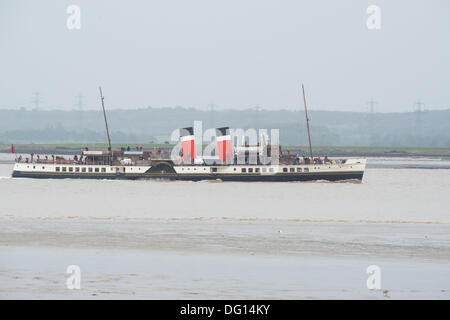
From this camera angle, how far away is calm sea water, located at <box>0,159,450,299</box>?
26.7 m

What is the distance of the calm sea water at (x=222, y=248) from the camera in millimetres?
26656

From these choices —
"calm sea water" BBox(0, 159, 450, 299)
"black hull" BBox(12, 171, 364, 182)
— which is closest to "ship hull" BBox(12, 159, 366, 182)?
"black hull" BBox(12, 171, 364, 182)

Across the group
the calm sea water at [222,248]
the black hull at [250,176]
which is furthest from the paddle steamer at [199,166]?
the calm sea water at [222,248]

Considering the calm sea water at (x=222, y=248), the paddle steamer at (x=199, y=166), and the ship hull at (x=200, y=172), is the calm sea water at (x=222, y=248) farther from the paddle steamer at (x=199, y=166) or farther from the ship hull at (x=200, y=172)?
the paddle steamer at (x=199, y=166)

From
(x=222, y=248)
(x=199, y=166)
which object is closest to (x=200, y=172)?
(x=199, y=166)

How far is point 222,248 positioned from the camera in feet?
117

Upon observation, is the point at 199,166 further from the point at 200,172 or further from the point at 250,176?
the point at 250,176

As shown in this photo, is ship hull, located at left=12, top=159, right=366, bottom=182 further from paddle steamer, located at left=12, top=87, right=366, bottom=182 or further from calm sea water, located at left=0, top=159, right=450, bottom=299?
calm sea water, located at left=0, top=159, right=450, bottom=299

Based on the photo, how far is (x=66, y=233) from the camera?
133 feet

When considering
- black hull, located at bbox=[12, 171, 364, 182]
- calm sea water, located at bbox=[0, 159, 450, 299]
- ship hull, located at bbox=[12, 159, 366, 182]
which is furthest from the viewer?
ship hull, located at bbox=[12, 159, 366, 182]
